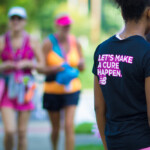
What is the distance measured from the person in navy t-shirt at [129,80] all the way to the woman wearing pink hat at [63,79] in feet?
11.4

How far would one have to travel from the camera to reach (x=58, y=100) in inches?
257

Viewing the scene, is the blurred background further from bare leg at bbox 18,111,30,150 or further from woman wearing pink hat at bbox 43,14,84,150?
bare leg at bbox 18,111,30,150

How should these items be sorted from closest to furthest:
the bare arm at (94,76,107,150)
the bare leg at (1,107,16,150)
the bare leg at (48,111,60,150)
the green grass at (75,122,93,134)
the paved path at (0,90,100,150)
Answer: the bare arm at (94,76,107,150)
the bare leg at (1,107,16,150)
the bare leg at (48,111,60,150)
the paved path at (0,90,100,150)
the green grass at (75,122,93,134)

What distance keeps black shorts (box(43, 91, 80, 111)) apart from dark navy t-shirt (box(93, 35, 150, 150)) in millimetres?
3532

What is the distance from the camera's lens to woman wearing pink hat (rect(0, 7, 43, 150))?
19.5 ft

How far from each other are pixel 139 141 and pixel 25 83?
345 centimetres

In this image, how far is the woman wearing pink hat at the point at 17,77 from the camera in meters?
5.95

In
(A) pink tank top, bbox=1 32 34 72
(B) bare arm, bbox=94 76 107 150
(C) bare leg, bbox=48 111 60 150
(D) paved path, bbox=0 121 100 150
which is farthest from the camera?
(D) paved path, bbox=0 121 100 150

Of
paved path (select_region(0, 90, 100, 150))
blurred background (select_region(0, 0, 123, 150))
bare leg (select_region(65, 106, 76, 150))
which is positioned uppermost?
blurred background (select_region(0, 0, 123, 150))

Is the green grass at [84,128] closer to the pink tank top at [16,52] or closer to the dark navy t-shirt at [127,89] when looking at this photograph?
the pink tank top at [16,52]

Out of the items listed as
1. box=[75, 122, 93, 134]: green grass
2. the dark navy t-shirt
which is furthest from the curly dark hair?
box=[75, 122, 93, 134]: green grass

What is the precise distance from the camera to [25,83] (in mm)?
6070

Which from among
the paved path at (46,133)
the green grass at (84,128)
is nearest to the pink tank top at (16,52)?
the paved path at (46,133)

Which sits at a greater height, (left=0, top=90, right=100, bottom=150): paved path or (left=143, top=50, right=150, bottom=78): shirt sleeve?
(left=143, top=50, right=150, bottom=78): shirt sleeve
